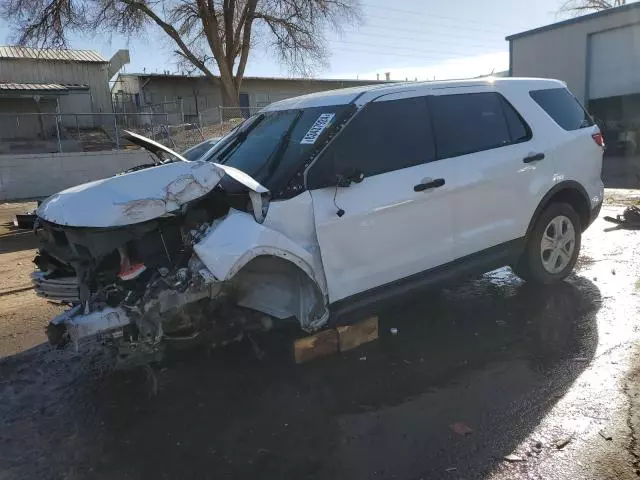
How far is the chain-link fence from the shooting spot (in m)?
19.2

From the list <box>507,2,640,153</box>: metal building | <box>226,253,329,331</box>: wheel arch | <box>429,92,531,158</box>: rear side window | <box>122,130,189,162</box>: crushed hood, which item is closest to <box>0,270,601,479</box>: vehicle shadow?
<box>226,253,329,331</box>: wheel arch

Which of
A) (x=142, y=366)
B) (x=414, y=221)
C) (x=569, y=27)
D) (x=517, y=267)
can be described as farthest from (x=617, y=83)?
(x=142, y=366)

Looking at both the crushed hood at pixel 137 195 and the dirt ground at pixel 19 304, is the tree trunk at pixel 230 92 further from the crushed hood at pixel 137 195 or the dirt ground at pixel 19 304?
the crushed hood at pixel 137 195

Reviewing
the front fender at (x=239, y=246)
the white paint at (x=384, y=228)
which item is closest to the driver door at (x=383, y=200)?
the white paint at (x=384, y=228)

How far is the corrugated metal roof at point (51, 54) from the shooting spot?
1174 inches

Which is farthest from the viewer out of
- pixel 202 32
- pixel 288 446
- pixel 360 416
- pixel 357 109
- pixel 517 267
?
pixel 202 32

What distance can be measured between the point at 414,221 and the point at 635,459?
2.07m

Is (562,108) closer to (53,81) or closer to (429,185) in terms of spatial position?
(429,185)

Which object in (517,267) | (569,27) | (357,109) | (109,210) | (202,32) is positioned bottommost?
(517,267)

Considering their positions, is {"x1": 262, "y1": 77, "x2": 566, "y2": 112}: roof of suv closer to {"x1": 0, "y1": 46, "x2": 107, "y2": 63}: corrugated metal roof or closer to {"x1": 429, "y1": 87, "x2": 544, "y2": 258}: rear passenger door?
{"x1": 429, "y1": 87, "x2": 544, "y2": 258}: rear passenger door

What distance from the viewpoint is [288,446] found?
10.2ft

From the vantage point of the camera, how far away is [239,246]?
3365 millimetres

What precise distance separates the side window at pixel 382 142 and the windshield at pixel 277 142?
0.49 feet

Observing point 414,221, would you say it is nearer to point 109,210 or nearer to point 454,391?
point 454,391
